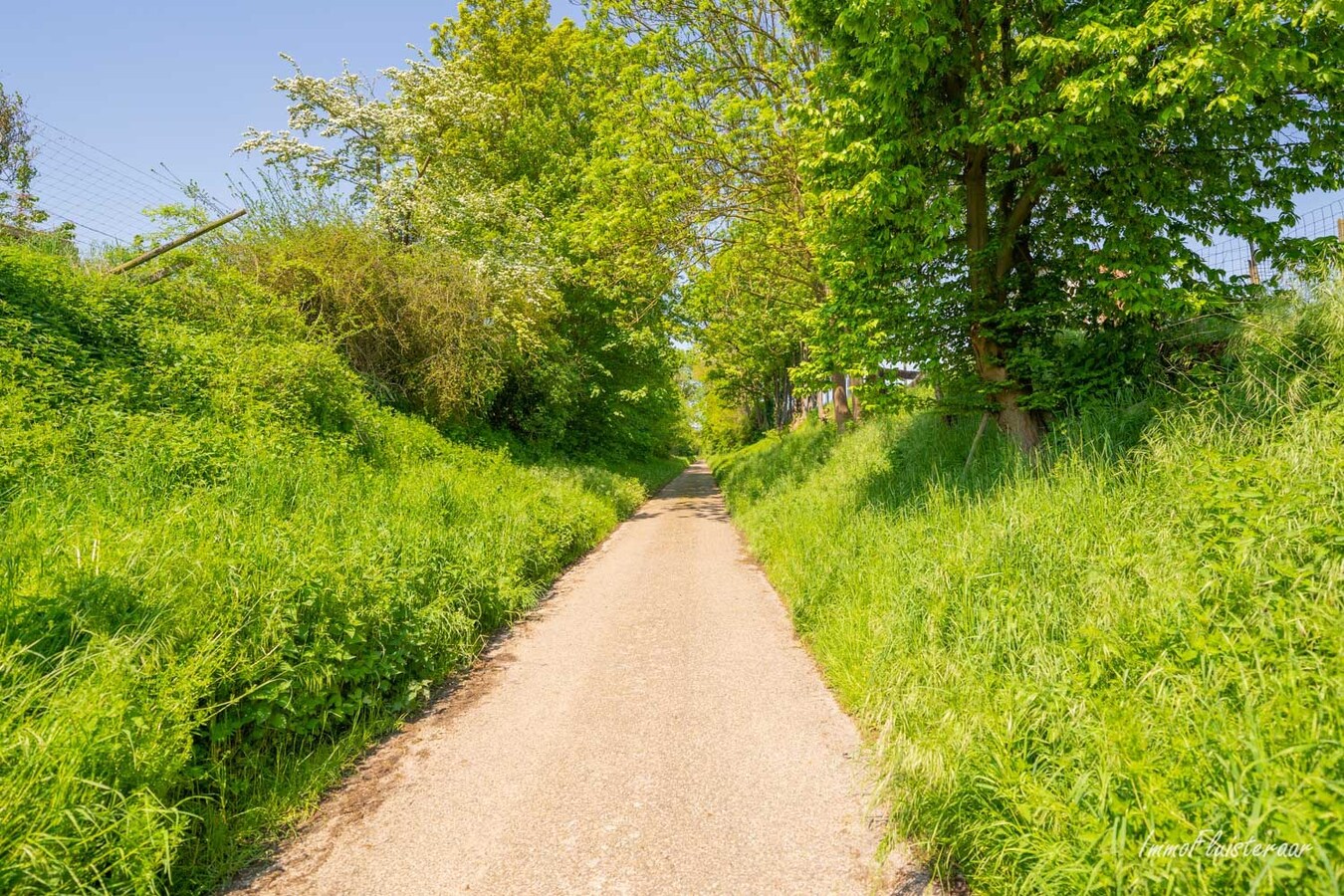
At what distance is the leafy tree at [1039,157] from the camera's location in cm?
431

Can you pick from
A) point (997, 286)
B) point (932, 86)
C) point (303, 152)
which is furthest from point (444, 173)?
point (997, 286)

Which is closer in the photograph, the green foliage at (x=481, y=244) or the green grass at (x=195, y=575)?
the green grass at (x=195, y=575)

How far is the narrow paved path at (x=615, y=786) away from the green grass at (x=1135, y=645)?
468 millimetres

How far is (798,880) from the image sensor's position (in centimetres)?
274

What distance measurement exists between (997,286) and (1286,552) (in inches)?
174

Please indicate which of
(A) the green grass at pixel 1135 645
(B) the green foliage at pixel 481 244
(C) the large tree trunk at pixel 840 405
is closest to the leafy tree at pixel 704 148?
(B) the green foliage at pixel 481 244

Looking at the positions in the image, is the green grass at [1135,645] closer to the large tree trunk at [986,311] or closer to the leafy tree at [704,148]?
the large tree trunk at [986,311]

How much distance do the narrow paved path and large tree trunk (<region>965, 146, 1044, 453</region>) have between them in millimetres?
3520

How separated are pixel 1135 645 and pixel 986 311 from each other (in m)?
4.50

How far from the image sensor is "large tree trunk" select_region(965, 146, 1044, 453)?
20.6 feet

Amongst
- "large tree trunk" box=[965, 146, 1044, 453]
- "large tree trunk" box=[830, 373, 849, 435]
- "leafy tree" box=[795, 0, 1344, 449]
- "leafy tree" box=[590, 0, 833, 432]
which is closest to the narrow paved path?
"large tree trunk" box=[965, 146, 1044, 453]

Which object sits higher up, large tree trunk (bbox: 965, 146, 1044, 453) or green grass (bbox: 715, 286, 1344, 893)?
large tree trunk (bbox: 965, 146, 1044, 453)

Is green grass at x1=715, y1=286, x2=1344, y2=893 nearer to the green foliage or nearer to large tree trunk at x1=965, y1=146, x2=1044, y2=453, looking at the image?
large tree trunk at x1=965, y1=146, x2=1044, y2=453

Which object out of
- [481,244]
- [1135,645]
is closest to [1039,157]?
[1135,645]
